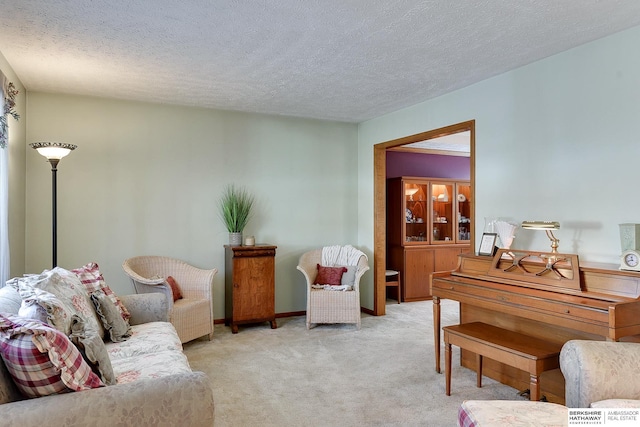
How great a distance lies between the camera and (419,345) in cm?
429

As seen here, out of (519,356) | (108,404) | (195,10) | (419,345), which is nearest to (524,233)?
(519,356)

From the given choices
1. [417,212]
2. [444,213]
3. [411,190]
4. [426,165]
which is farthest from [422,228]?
[426,165]

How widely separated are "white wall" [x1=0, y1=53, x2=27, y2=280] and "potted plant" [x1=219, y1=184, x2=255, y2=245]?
1943 mm

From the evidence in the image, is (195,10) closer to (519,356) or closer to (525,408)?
(525,408)

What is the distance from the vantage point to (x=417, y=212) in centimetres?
671

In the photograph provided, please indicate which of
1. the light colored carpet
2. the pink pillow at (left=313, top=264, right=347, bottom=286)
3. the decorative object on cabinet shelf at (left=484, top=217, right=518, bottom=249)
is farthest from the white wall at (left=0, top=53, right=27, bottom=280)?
the decorative object on cabinet shelf at (left=484, top=217, right=518, bottom=249)

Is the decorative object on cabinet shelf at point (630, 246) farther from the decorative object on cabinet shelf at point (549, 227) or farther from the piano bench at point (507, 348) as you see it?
the piano bench at point (507, 348)

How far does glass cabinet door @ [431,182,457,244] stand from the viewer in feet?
22.2

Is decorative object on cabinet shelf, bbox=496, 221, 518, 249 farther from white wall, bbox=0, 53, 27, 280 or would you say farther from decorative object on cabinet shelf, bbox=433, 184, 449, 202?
white wall, bbox=0, 53, 27, 280

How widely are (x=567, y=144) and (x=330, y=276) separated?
9.45 ft

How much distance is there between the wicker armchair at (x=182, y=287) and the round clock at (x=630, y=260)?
11.3ft

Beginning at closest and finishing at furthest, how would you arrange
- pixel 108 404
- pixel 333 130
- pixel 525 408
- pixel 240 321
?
pixel 108 404, pixel 525 408, pixel 240 321, pixel 333 130

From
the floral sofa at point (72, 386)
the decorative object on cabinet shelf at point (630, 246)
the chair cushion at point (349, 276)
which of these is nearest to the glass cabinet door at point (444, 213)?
the chair cushion at point (349, 276)

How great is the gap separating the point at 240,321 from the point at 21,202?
2410mm
